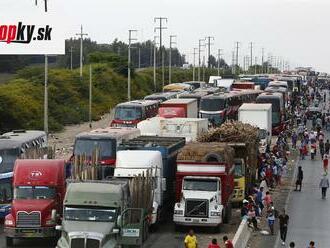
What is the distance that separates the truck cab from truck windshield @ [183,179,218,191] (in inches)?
229

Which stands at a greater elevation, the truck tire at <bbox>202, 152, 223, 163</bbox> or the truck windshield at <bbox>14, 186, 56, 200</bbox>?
the truck tire at <bbox>202, 152, 223, 163</bbox>

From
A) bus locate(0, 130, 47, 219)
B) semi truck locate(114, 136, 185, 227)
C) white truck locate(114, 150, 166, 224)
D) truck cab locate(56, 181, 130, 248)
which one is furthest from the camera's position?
bus locate(0, 130, 47, 219)

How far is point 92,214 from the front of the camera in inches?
928

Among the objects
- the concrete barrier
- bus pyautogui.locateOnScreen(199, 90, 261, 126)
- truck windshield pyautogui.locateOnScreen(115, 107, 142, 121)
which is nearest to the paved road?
the concrete barrier

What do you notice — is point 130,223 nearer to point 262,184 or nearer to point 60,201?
point 60,201

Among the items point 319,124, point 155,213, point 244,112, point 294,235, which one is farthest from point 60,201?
point 319,124

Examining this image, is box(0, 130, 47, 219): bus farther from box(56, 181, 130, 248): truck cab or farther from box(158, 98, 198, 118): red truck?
box(158, 98, 198, 118): red truck

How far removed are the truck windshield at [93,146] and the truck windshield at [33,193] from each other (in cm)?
705

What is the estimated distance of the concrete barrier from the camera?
26.3m

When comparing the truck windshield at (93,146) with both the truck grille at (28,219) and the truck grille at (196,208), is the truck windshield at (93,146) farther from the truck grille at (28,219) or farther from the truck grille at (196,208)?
the truck grille at (28,219)

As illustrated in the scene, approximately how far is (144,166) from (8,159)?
241 inches

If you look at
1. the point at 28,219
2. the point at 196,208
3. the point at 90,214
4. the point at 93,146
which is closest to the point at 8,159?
the point at 93,146

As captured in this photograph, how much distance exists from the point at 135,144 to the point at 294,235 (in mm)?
7006

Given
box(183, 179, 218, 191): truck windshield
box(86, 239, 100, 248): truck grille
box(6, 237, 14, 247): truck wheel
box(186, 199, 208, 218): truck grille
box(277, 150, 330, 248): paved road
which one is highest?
box(183, 179, 218, 191): truck windshield
